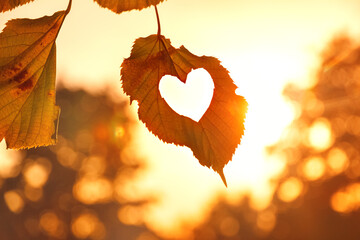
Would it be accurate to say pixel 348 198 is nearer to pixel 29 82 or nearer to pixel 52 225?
pixel 52 225

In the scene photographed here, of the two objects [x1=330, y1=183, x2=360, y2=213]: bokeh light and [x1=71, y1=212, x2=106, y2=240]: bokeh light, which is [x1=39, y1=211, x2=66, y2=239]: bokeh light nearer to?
[x1=71, y1=212, x2=106, y2=240]: bokeh light

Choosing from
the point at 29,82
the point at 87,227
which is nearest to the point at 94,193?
the point at 87,227

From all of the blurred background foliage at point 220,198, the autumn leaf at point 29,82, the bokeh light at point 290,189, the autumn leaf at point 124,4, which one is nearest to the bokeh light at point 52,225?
the blurred background foliage at point 220,198

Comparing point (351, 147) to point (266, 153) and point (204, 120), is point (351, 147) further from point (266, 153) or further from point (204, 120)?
point (204, 120)

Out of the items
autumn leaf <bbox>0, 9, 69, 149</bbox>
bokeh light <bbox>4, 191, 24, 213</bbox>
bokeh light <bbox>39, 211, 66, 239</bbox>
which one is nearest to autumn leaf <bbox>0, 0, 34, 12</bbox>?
autumn leaf <bbox>0, 9, 69, 149</bbox>

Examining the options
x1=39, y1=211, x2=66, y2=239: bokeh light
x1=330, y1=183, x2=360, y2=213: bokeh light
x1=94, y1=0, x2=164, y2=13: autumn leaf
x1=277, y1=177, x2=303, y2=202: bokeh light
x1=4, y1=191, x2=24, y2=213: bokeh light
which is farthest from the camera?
x1=4, y1=191, x2=24, y2=213: bokeh light

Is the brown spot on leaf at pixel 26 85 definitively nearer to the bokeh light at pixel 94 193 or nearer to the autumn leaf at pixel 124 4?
the autumn leaf at pixel 124 4
